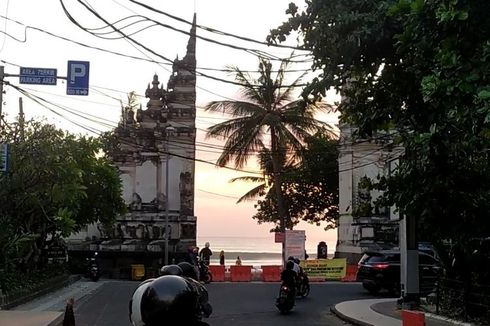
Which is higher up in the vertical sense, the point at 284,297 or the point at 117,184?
the point at 117,184

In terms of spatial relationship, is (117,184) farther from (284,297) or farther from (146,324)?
(146,324)

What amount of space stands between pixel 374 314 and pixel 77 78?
9.09m

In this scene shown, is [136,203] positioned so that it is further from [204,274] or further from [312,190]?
[312,190]

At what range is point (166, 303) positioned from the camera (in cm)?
321

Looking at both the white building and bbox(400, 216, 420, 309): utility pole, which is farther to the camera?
the white building

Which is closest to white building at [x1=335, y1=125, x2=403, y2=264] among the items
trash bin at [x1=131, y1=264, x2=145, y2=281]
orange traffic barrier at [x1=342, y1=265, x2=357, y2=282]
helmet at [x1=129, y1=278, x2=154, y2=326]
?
orange traffic barrier at [x1=342, y1=265, x2=357, y2=282]

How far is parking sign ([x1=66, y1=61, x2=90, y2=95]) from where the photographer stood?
16.6 m

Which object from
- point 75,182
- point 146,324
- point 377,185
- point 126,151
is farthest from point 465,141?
point 126,151

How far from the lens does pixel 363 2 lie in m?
12.5

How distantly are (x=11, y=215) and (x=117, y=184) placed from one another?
29.5 ft

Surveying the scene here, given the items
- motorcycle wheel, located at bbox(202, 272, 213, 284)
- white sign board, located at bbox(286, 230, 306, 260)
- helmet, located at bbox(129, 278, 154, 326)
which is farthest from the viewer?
white sign board, located at bbox(286, 230, 306, 260)

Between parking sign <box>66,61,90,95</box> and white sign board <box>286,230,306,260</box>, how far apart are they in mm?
16044

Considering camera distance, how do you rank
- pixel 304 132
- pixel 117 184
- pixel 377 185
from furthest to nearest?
1. pixel 304 132
2. pixel 117 184
3. pixel 377 185

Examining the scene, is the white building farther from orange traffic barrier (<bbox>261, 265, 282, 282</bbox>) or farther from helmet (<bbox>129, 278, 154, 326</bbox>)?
helmet (<bbox>129, 278, 154, 326</bbox>)
